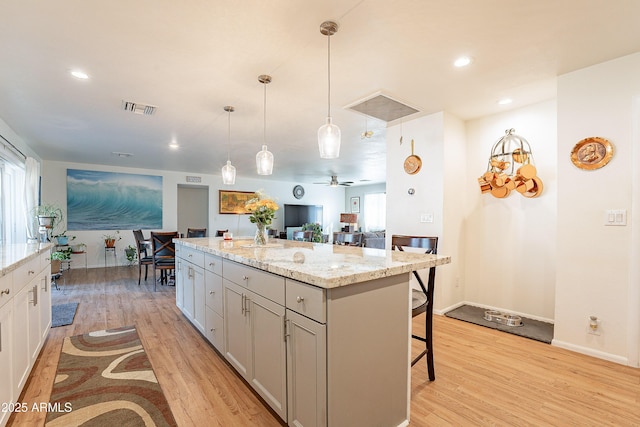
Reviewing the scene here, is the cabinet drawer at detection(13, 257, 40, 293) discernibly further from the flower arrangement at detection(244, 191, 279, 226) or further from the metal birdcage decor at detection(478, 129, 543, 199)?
the metal birdcage decor at detection(478, 129, 543, 199)

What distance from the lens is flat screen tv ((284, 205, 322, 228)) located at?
987 centimetres

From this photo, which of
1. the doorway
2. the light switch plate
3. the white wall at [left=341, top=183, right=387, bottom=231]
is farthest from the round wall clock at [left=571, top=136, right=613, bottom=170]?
the doorway

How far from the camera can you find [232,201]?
28.8 ft

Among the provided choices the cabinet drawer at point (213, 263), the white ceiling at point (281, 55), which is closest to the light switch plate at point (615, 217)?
the white ceiling at point (281, 55)

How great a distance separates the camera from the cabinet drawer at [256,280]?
155 centimetres

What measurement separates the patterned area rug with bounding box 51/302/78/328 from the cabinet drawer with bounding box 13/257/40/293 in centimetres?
126

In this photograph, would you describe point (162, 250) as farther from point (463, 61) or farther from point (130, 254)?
point (463, 61)

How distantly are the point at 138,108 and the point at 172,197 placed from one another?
4812mm

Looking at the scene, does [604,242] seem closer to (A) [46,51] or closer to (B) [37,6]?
(B) [37,6]

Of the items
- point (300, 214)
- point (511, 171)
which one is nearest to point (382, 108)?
point (511, 171)

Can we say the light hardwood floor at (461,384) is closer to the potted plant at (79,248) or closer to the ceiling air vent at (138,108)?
the ceiling air vent at (138,108)

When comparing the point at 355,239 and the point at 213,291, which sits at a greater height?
the point at 355,239

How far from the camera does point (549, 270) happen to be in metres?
3.17

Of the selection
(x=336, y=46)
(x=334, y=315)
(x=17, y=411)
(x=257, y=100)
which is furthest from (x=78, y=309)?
(x=336, y=46)
